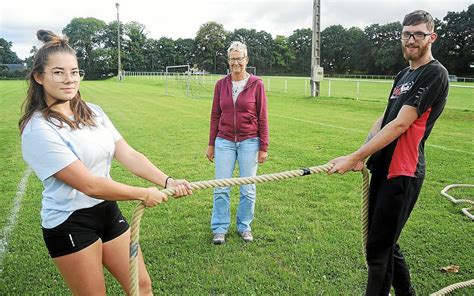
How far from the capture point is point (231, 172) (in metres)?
4.79

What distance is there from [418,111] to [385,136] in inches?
10.1

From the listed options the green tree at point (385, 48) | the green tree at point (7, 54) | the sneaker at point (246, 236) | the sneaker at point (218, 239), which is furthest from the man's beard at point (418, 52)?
the green tree at point (7, 54)

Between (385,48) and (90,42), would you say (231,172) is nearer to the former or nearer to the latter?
(385,48)

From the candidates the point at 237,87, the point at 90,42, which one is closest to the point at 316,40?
the point at 237,87

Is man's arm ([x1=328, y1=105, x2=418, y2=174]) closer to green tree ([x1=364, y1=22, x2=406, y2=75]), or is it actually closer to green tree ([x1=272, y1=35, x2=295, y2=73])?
green tree ([x1=364, y1=22, x2=406, y2=75])

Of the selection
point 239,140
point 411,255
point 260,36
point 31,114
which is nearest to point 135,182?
point 239,140

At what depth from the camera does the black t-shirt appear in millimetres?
2773

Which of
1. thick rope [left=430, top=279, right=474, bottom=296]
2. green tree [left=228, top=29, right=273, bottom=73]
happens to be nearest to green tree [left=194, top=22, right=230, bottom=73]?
green tree [left=228, top=29, right=273, bottom=73]

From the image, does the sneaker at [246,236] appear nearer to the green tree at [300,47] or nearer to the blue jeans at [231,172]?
the blue jeans at [231,172]

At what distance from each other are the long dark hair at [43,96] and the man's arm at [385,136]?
1.67 metres

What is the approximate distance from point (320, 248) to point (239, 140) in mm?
1438

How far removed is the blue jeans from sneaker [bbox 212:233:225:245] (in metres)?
0.05

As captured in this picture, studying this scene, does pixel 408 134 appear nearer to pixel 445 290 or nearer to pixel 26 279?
pixel 445 290

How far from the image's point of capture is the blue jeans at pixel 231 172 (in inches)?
187
